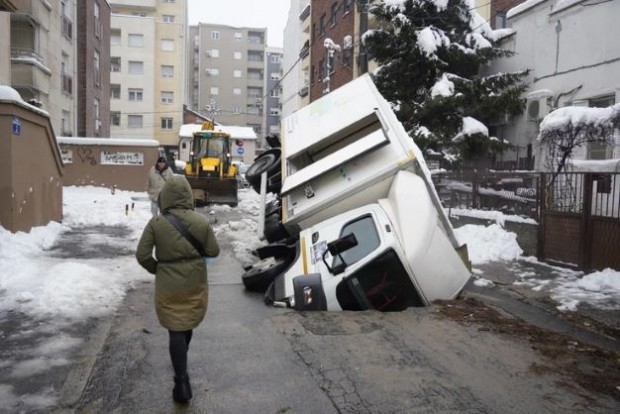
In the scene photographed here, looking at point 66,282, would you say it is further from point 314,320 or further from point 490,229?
point 490,229

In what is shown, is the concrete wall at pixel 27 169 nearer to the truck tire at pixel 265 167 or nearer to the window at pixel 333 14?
the truck tire at pixel 265 167

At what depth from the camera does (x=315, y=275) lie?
6.75 metres

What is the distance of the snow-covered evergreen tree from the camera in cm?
1401

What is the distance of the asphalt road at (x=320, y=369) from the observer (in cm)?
408

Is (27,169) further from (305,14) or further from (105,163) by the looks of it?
(305,14)

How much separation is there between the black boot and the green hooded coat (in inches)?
14.2

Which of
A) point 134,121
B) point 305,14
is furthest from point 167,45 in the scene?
point 305,14

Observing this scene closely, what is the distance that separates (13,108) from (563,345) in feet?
30.6

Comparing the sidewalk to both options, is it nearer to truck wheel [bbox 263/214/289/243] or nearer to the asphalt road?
the asphalt road

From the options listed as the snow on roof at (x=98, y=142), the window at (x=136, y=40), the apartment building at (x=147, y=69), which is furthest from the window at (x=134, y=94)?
the snow on roof at (x=98, y=142)

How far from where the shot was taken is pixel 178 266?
13.5 ft

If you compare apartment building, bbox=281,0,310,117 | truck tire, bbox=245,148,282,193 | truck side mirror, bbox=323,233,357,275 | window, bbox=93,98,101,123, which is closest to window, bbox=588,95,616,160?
truck tire, bbox=245,148,282,193

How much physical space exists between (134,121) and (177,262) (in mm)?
55774

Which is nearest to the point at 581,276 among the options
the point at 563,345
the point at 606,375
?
the point at 563,345
